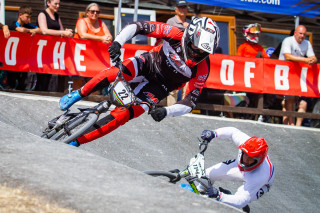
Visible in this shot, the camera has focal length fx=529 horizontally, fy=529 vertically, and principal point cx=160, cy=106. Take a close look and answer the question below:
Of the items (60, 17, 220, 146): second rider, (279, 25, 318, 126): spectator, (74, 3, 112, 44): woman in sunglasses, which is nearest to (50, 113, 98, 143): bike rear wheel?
(60, 17, 220, 146): second rider

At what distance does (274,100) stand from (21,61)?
19.1 ft

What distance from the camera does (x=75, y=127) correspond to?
19.6 ft

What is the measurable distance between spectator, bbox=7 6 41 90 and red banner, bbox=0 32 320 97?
133mm

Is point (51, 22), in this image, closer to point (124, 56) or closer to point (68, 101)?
point (124, 56)

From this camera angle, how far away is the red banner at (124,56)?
9.79m

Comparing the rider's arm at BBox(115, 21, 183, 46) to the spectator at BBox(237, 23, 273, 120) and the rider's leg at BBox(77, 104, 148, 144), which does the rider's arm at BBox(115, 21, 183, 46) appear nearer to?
the rider's leg at BBox(77, 104, 148, 144)

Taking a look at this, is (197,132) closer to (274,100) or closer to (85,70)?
(85,70)

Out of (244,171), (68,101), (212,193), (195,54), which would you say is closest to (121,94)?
(68,101)

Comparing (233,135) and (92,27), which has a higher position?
(92,27)

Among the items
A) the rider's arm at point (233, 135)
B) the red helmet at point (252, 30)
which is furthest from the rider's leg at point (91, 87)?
the red helmet at point (252, 30)

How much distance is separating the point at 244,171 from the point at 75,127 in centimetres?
219

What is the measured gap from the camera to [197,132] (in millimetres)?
9469

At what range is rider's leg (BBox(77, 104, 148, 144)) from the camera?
6.04 metres

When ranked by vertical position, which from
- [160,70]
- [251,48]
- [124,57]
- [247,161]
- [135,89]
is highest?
[160,70]
